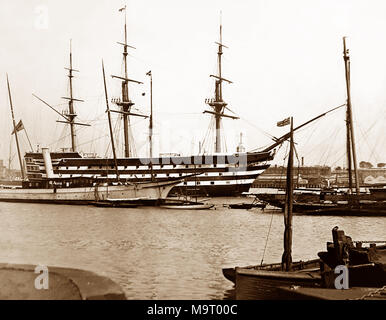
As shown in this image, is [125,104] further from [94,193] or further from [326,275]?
[326,275]

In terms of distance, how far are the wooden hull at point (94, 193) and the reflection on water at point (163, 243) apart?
9.06 metres

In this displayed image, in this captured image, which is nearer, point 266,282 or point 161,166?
point 266,282

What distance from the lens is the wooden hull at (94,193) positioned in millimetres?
45250

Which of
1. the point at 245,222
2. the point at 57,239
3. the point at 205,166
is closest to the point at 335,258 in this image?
the point at 57,239

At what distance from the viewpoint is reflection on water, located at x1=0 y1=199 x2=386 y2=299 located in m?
13.4

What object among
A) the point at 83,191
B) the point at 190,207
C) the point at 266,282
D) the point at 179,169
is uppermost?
the point at 179,169

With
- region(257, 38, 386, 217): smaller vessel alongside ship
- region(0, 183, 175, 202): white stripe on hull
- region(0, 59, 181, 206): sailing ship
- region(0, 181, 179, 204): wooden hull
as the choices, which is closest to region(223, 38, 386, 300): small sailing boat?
region(257, 38, 386, 217): smaller vessel alongside ship

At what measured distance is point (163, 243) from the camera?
69.4ft

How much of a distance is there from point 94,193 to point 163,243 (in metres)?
26.8

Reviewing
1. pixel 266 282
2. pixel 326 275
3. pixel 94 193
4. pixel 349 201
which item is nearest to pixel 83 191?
pixel 94 193

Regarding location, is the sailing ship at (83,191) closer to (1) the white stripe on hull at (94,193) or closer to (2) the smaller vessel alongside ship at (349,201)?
(1) the white stripe on hull at (94,193)

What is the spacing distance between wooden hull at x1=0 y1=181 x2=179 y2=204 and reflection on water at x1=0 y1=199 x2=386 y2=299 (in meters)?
9.06
